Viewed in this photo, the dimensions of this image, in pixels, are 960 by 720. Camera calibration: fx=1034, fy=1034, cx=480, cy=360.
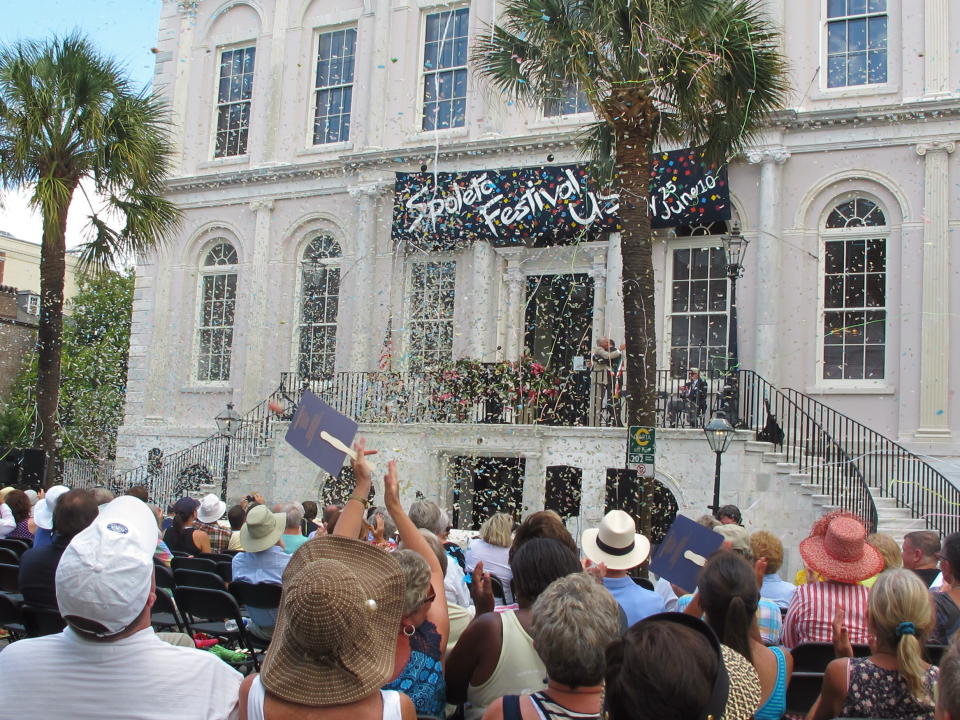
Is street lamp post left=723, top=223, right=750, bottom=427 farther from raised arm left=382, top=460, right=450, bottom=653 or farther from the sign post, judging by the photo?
raised arm left=382, top=460, right=450, bottom=653

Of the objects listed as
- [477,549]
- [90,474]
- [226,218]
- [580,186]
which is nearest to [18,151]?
[226,218]

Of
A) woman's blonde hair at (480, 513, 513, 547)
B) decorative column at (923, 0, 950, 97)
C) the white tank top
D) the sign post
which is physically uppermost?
decorative column at (923, 0, 950, 97)

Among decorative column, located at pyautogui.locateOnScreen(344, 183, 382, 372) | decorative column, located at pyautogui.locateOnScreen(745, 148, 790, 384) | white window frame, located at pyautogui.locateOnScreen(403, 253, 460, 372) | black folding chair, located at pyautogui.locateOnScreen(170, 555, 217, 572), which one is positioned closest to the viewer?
black folding chair, located at pyautogui.locateOnScreen(170, 555, 217, 572)

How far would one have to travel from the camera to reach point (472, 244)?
20.0 m

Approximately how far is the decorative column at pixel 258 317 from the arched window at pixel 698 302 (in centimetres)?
829

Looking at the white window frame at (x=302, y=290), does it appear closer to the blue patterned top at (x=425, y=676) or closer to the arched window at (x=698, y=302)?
the arched window at (x=698, y=302)

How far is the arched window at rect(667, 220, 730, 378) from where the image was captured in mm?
18078

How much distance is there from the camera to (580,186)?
60.3 ft

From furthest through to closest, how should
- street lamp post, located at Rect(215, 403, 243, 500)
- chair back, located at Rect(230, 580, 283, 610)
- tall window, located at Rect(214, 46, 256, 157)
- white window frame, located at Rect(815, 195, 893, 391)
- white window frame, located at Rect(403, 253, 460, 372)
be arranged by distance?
tall window, located at Rect(214, 46, 256, 157)
white window frame, located at Rect(403, 253, 460, 372)
street lamp post, located at Rect(215, 403, 243, 500)
white window frame, located at Rect(815, 195, 893, 391)
chair back, located at Rect(230, 580, 283, 610)

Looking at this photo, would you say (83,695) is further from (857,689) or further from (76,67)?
(76,67)

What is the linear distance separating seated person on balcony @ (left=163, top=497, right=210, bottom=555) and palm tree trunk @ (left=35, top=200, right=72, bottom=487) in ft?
26.0

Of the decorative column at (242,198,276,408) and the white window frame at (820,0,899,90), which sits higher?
the white window frame at (820,0,899,90)

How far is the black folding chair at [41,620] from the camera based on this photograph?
18.5 ft

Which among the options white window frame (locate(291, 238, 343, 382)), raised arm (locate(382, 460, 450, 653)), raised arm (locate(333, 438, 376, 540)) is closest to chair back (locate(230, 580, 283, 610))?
raised arm (locate(382, 460, 450, 653))
